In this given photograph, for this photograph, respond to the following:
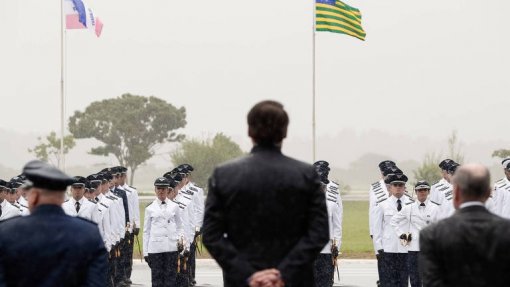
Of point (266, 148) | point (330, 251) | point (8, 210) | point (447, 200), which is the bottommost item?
point (330, 251)

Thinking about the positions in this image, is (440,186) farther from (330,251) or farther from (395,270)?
(330,251)

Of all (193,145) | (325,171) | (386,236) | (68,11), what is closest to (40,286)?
(386,236)

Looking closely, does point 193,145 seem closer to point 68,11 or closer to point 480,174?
point 68,11

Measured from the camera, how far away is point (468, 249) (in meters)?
5.59

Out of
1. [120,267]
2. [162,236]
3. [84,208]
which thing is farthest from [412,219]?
[120,267]

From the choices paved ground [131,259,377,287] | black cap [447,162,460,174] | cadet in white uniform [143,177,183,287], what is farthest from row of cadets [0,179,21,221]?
black cap [447,162,460,174]

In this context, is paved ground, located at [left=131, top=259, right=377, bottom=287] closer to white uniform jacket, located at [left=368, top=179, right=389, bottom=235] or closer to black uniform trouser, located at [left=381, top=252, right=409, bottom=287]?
white uniform jacket, located at [left=368, top=179, right=389, bottom=235]

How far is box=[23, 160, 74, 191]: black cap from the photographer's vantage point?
18.3ft

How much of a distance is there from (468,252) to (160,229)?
1137 cm

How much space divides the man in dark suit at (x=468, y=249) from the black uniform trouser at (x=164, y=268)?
11.4 meters

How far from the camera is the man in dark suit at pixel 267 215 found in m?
5.89

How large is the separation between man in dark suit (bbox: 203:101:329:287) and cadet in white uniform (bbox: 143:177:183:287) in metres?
10.7

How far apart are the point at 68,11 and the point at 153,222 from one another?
19.8 meters

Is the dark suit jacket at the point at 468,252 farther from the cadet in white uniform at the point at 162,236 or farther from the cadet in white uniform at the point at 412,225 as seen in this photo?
the cadet in white uniform at the point at 162,236
